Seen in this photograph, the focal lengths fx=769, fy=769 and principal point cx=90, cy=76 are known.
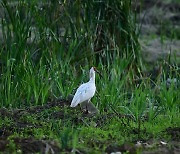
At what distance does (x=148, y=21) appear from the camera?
16672mm

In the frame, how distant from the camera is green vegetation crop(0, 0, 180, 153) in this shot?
6.73 meters

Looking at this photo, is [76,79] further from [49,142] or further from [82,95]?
[49,142]

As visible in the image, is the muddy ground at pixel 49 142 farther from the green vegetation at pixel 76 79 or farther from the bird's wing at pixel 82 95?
the bird's wing at pixel 82 95

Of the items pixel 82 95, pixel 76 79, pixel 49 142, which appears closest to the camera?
pixel 49 142

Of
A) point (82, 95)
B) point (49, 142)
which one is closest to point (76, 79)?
point (82, 95)

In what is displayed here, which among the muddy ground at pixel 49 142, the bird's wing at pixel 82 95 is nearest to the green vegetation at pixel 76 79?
the muddy ground at pixel 49 142

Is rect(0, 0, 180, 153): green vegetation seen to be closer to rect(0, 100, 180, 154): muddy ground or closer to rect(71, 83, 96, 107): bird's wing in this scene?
A: rect(0, 100, 180, 154): muddy ground

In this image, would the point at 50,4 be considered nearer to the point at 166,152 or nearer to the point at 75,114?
the point at 75,114

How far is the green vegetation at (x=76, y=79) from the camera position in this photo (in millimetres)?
6727

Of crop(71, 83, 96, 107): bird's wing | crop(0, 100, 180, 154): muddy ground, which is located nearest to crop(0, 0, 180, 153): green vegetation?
crop(0, 100, 180, 154): muddy ground

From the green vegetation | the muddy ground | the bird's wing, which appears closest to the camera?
the muddy ground

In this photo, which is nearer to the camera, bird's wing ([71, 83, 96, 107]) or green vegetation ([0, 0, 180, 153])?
green vegetation ([0, 0, 180, 153])

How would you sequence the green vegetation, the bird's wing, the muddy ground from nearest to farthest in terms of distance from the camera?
the muddy ground, the green vegetation, the bird's wing

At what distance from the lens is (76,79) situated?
8.84m
